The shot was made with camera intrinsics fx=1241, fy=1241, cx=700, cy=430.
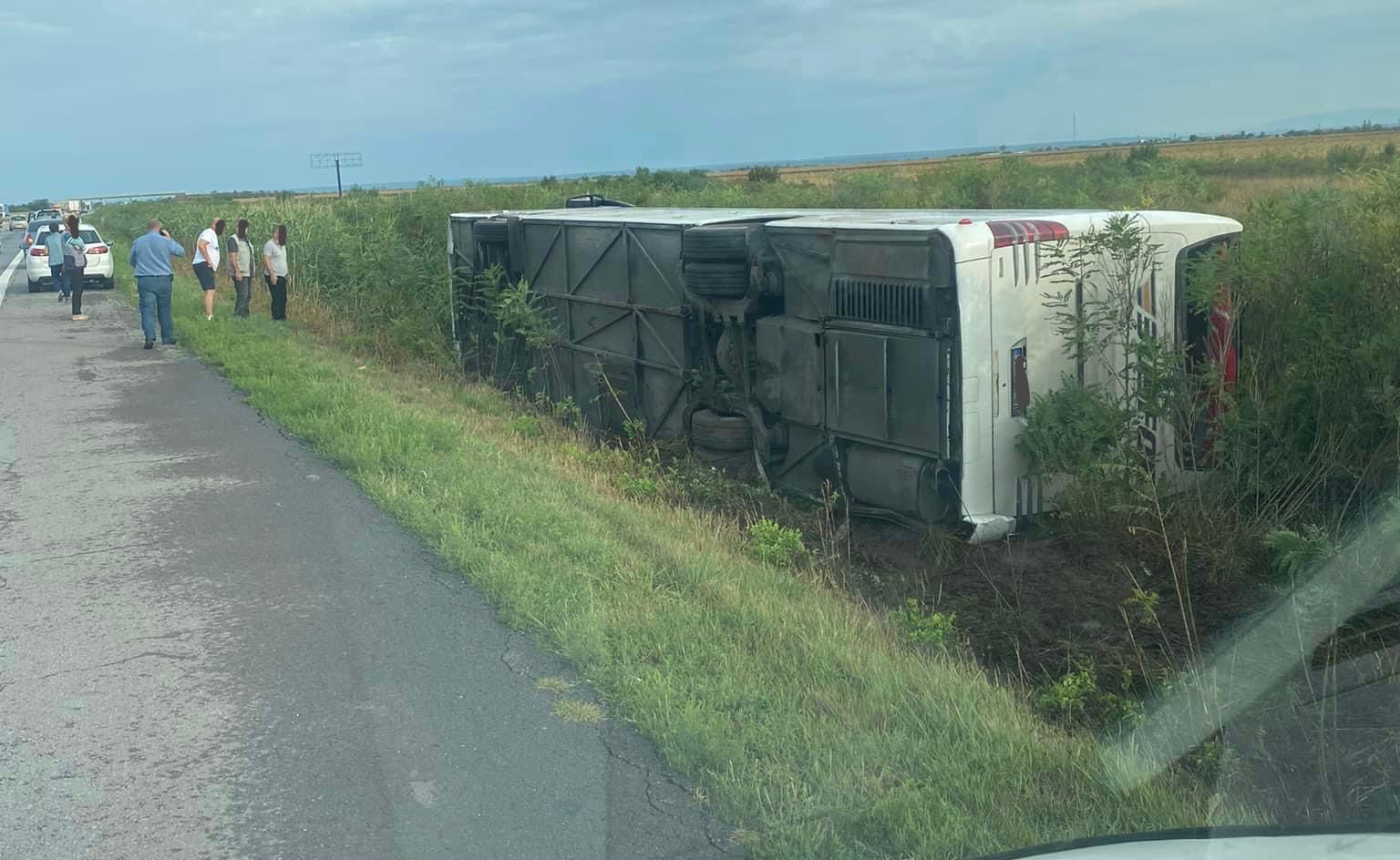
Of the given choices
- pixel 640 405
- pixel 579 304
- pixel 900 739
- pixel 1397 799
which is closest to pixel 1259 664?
pixel 1397 799

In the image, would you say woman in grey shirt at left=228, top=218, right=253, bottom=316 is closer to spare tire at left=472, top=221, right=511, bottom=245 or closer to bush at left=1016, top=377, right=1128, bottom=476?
spare tire at left=472, top=221, right=511, bottom=245

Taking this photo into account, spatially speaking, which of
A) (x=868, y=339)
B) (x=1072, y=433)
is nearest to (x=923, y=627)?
(x=1072, y=433)

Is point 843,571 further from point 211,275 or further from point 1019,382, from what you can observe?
point 211,275

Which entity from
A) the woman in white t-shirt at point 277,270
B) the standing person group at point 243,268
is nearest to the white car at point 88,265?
the standing person group at point 243,268

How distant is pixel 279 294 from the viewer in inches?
794

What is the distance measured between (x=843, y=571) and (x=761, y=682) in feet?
10.3

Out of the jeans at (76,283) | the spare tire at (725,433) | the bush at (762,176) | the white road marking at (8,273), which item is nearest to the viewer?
the spare tire at (725,433)

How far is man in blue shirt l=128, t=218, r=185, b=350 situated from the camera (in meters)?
17.0

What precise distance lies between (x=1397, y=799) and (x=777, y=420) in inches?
242

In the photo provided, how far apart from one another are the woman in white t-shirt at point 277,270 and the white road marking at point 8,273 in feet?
37.1

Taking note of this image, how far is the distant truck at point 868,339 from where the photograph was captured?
26.2 ft

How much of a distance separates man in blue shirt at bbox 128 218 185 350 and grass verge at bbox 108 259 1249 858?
9048mm

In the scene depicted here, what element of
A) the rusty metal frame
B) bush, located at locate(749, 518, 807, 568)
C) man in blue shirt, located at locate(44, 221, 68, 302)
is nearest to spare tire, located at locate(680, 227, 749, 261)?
the rusty metal frame

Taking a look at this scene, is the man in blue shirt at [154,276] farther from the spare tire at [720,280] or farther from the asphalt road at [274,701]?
the spare tire at [720,280]
